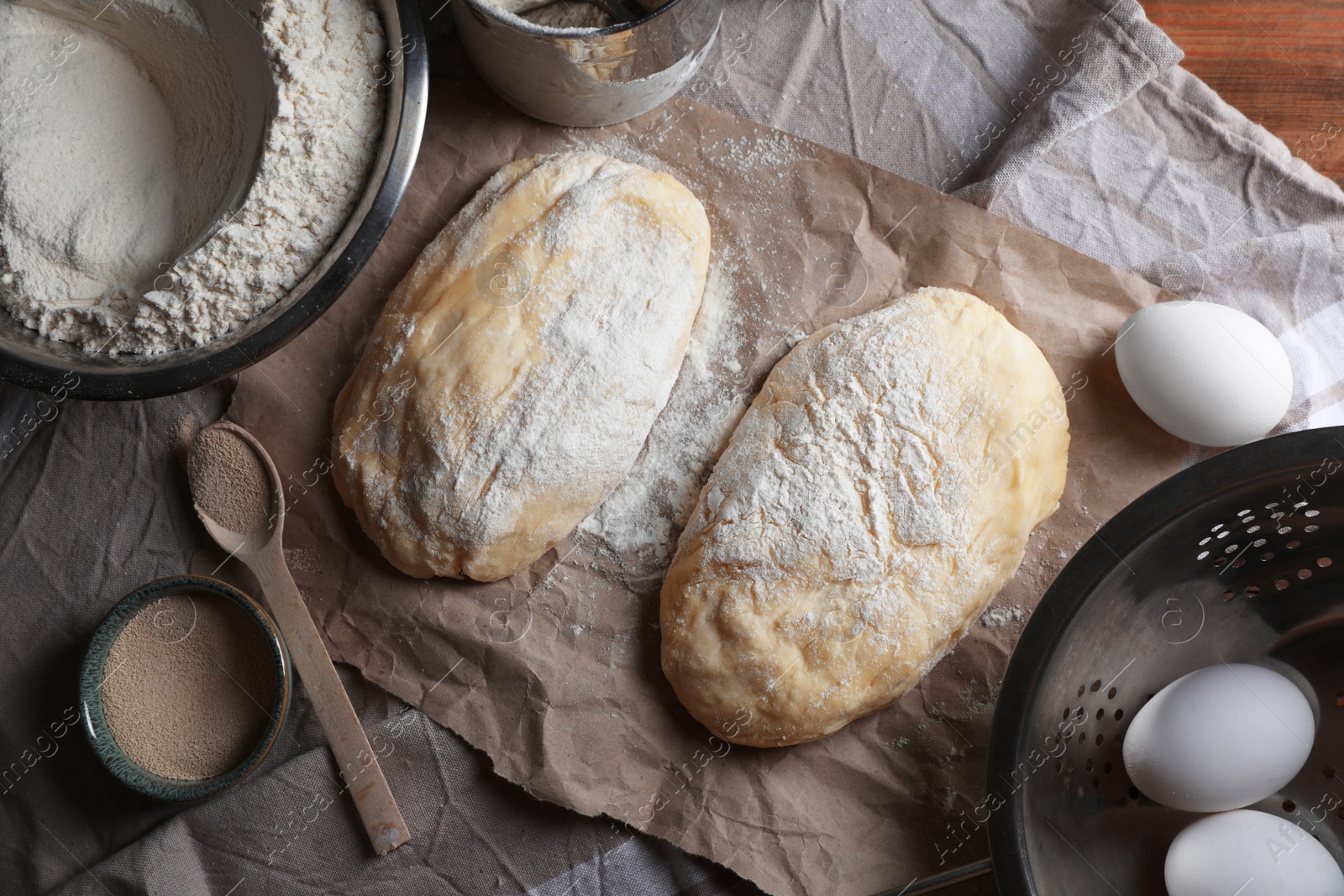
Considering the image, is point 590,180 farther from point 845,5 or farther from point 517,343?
point 845,5

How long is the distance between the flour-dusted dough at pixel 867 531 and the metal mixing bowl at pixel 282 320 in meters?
0.71

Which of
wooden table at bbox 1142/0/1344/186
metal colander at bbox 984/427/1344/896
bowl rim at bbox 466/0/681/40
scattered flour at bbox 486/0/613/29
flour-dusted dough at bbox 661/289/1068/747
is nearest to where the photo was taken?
metal colander at bbox 984/427/1344/896

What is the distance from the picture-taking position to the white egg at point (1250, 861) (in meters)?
1.18

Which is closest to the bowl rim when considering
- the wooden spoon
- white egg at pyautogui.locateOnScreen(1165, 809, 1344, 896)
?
the wooden spoon

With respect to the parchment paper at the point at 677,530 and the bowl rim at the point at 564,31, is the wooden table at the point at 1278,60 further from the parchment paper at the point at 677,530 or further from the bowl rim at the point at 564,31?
the bowl rim at the point at 564,31

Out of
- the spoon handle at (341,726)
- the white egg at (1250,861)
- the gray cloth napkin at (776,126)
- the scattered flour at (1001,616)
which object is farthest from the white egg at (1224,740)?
the spoon handle at (341,726)

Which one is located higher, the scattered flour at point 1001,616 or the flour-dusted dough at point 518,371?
the flour-dusted dough at point 518,371

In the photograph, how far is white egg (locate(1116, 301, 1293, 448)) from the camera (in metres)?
1.38

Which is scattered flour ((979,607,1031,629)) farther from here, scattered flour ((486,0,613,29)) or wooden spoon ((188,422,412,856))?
scattered flour ((486,0,613,29))

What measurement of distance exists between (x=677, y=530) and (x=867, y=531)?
37 centimetres

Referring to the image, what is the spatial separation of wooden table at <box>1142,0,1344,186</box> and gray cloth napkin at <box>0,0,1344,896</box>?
71 millimetres

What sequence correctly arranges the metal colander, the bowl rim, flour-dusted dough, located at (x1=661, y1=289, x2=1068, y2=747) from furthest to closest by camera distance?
flour-dusted dough, located at (x1=661, y1=289, x2=1068, y2=747)
the bowl rim
the metal colander

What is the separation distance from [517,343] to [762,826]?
36.9 inches

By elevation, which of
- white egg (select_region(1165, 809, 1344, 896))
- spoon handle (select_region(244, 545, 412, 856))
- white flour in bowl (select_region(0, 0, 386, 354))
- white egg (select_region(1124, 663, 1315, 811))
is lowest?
spoon handle (select_region(244, 545, 412, 856))
